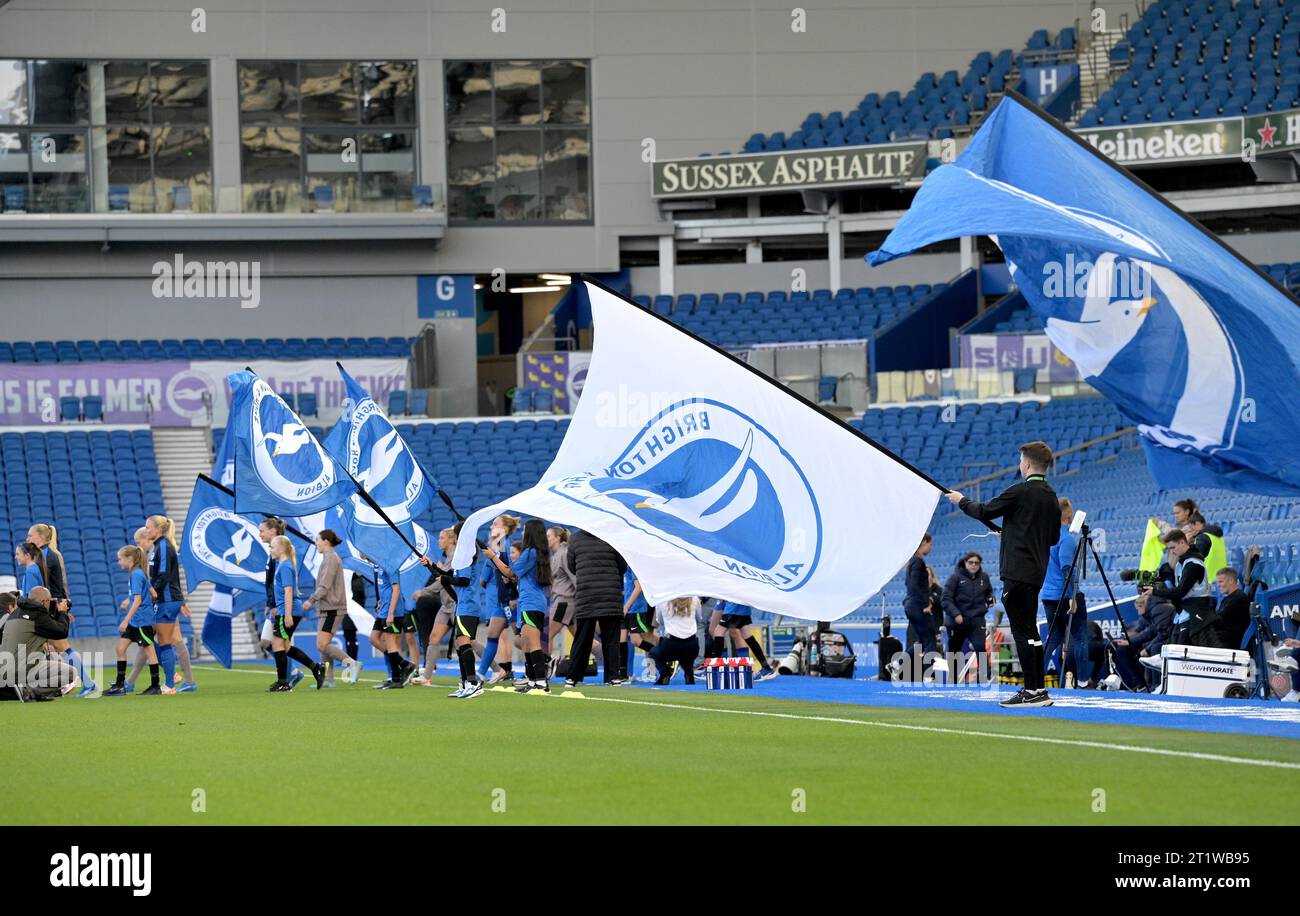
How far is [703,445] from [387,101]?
32006mm

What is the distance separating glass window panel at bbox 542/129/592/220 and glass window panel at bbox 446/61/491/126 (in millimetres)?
1727

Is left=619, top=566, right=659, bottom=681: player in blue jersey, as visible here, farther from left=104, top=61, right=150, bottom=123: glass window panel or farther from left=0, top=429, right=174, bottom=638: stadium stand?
left=104, top=61, right=150, bottom=123: glass window panel

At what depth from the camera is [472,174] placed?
46.6m

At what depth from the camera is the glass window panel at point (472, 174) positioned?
46.5m

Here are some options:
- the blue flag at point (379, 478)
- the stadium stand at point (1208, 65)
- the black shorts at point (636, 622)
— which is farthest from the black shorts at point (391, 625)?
the stadium stand at point (1208, 65)

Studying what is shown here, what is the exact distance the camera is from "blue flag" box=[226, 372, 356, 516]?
2050 cm

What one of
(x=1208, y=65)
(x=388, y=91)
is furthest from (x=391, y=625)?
(x=1208, y=65)

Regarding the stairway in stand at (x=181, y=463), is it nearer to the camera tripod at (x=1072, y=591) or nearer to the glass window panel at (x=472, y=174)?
the glass window panel at (x=472, y=174)

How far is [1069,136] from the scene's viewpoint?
1296 cm

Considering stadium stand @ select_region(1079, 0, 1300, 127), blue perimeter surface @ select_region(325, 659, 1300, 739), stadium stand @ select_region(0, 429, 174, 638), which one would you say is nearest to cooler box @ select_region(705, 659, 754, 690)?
blue perimeter surface @ select_region(325, 659, 1300, 739)

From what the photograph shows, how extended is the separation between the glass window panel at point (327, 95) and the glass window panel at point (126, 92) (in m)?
3.80

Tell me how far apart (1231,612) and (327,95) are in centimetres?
3362

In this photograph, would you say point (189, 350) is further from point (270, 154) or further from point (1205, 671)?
point (1205, 671)
